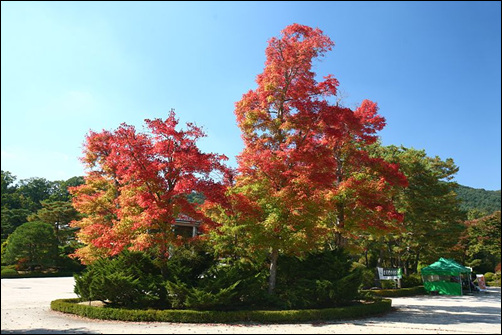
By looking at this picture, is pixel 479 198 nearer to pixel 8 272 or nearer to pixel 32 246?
pixel 32 246

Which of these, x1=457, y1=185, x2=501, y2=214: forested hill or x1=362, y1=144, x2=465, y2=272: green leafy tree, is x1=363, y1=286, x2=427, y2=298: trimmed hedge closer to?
x1=362, y1=144, x2=465, y2=272: green leafy tree

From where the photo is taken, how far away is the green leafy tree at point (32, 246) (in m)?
36.8

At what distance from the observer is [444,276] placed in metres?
28.8

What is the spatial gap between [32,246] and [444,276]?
3865cm

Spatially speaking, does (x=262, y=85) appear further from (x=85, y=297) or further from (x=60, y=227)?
(x=60, y=227)

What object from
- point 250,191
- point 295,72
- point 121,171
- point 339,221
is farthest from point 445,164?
point 121,171

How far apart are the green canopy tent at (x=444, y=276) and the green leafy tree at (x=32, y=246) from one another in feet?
117

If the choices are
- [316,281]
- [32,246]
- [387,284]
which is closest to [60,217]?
[32,246]

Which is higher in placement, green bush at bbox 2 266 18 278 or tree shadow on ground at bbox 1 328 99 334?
tree shadow on ground at bbox 1 328 99 334

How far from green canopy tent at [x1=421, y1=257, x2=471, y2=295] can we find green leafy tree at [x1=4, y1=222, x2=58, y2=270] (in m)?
35.6

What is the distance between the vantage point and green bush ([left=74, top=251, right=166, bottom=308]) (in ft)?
42.8

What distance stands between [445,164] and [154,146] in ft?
92.1

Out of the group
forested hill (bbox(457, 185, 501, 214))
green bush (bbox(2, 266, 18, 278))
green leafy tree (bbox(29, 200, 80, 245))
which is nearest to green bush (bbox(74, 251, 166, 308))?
green bush (bbox(2, 266, 18, 278))

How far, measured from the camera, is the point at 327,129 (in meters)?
16.5
